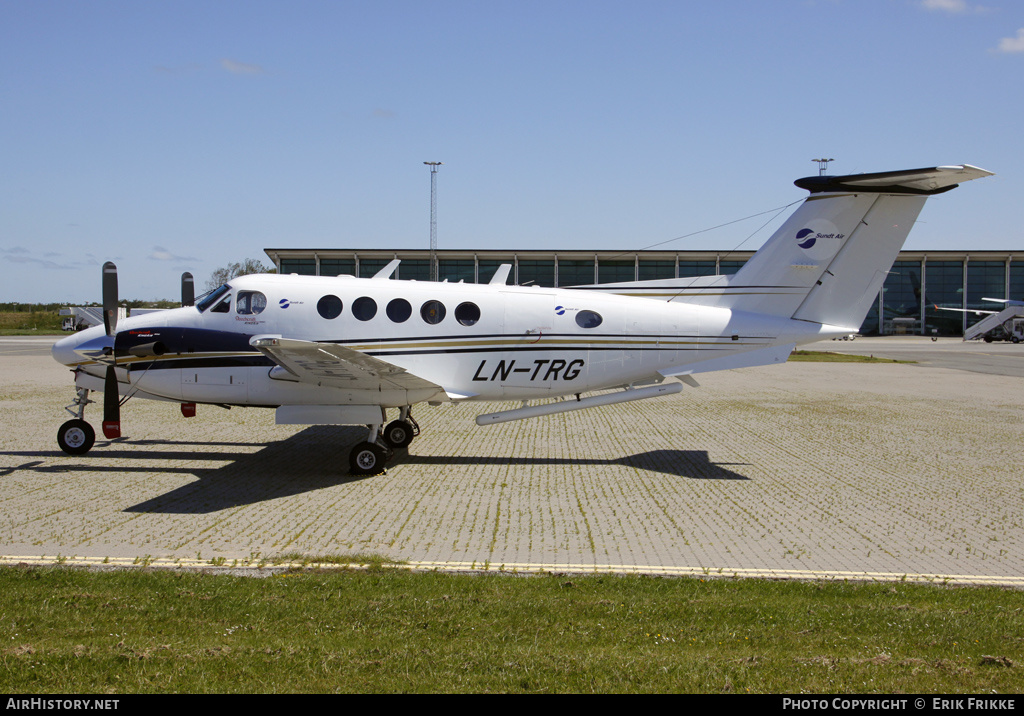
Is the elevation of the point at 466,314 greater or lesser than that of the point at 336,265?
lesser

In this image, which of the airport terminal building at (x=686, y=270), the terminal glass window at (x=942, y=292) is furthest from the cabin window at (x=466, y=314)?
the terminal glass window at (x=942, y=292)

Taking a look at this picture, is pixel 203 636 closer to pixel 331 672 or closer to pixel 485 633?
pixel 331 672

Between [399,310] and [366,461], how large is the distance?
2.65m

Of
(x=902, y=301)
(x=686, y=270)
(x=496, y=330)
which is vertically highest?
(x=686, y=270)

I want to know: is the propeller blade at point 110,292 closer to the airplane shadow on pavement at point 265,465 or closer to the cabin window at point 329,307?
the airplane shadow on pavement at point 265,465

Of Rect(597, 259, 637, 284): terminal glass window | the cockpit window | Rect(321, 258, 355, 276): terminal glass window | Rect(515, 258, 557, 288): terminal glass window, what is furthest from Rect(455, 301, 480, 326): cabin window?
Rect(597, 259, 637, 284): terminal glass window

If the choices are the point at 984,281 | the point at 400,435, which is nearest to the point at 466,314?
the point at 400,435

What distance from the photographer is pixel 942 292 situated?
262 feet

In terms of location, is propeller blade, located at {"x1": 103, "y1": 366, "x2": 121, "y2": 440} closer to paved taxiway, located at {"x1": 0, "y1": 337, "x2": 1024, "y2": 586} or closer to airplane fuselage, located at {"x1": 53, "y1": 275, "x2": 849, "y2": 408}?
airplane fuselage, located at {"x1": 53, "y1": 275, "x2": 849, "y2": 408}

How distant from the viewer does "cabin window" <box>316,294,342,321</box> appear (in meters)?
13.0

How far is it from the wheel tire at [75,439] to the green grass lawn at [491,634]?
679cm

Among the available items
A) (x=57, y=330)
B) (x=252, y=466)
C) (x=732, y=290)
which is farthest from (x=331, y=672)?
(x=57, y=330)

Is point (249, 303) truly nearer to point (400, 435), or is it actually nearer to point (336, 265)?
point (400, 435)

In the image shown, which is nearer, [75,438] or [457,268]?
[75,438]
